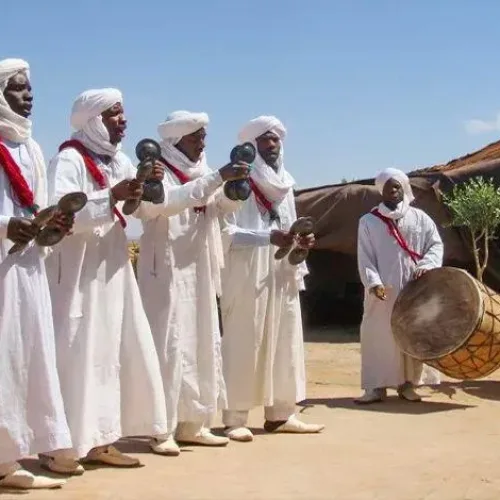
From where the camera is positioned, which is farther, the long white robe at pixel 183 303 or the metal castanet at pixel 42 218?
the long white robe at pixel 183 303

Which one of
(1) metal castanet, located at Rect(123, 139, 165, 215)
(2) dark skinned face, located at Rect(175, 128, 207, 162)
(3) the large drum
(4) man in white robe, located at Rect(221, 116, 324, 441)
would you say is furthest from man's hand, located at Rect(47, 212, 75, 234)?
(3) the large drum

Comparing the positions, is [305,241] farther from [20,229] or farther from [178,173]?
[20,229]

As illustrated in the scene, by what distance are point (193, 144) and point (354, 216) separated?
740cm

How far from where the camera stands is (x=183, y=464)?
18.8ft

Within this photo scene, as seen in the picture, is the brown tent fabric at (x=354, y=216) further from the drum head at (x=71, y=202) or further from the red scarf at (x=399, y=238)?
the drum head at (x=71, y=202)

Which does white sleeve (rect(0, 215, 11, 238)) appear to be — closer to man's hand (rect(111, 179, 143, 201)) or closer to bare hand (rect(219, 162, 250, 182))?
man's hand (rect(111, 179, 143, 201))

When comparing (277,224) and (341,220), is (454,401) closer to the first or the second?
(277,224)

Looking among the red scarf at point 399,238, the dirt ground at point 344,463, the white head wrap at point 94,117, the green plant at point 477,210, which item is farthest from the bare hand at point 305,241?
the green plant at point 477,210

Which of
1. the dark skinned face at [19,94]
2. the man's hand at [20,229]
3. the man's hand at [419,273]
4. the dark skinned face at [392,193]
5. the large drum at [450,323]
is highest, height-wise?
the dark skinned face at [19,94]

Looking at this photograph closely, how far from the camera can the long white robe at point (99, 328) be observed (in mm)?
5234

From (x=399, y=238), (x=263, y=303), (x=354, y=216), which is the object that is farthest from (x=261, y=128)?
(x=354, y=216)

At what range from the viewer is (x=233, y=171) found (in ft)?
19.6

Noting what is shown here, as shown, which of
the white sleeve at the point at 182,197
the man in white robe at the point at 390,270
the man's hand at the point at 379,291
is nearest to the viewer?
the white sleeve at the point at 182,197

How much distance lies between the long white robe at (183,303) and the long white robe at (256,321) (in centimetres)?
47
